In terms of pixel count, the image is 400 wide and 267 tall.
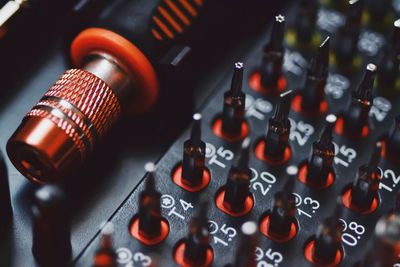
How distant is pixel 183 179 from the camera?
2.58ft

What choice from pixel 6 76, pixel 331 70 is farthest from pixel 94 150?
pixel 331 70

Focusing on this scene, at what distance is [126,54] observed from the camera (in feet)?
2.65

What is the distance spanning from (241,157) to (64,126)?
16cm

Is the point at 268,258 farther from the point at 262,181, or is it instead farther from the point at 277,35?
the point at 277,35

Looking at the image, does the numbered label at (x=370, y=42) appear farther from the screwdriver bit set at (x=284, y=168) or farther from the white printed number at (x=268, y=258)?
the white printed number at (x=268, y=258)

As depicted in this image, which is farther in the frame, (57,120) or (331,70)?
(331,70)

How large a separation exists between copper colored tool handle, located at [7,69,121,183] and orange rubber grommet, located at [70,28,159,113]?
0.03 m

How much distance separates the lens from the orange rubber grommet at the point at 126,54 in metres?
0.81

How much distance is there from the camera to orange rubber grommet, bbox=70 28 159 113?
0.81 m

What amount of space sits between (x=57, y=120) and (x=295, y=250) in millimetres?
235

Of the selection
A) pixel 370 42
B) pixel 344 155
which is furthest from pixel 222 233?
pixel 370 42

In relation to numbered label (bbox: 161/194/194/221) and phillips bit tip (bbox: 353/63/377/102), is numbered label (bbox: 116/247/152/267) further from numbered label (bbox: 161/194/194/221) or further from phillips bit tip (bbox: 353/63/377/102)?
phillips bit tip (bbox: 353/63/377/102)

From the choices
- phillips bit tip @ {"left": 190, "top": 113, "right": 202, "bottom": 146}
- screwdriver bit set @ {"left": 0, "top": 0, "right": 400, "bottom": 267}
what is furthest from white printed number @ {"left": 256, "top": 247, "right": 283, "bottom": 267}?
phillips bit tip @ {"left": 190, "top": 113, "right": 202, "bottom": 146}

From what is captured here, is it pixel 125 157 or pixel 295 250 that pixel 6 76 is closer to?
pixel 125 157
